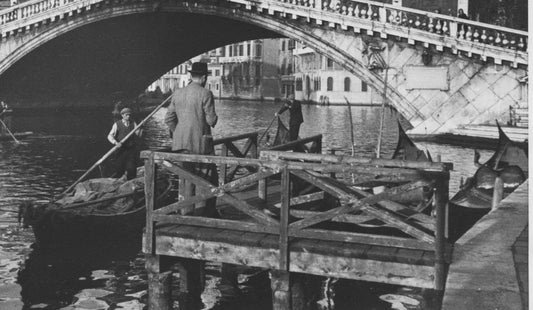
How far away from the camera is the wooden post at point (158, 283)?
6992 mm

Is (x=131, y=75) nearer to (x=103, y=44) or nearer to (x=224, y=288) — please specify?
(x=103, y=44)

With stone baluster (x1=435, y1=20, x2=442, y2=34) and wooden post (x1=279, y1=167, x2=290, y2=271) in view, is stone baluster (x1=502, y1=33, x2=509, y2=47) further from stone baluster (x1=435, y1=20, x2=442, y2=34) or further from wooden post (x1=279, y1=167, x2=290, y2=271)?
wooden post (x1=279, y1=167, x2=290, y2=271)

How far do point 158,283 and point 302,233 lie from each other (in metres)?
1.53

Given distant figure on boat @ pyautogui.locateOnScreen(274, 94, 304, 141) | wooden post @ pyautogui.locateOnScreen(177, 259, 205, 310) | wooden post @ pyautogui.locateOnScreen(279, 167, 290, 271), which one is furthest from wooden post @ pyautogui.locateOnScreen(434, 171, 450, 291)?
distant figure on boat @ pyautogui.locateOnScreen(274, 94, 304, 141)

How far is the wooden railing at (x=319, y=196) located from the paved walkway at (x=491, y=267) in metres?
0.31

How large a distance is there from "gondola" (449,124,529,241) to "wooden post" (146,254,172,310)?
13.8 ft

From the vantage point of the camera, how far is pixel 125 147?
11266 millimetres

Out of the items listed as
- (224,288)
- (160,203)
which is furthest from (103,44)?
(224,288)

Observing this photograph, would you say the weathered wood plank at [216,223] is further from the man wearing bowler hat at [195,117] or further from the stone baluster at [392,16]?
the stone baluster at [392,16]

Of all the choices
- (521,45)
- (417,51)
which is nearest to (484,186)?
(521,45)

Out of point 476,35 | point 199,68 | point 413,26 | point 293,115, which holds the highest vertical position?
point 413,26

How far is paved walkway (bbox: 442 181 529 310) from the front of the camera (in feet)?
15.8

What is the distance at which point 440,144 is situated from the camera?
22641 millimetres

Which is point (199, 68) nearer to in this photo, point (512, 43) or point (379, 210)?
point (379, 210)
